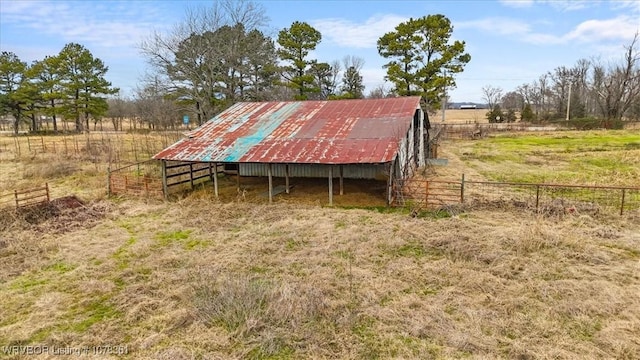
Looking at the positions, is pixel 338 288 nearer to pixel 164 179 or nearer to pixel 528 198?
pixel 528 198

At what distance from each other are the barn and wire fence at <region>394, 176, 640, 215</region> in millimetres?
1103

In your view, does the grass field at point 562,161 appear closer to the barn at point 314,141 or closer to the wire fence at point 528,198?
the wire fence at point 528,198

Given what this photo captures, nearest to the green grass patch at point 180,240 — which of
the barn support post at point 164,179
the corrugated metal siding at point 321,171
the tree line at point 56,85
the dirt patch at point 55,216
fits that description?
the dirt patch at point 55,216

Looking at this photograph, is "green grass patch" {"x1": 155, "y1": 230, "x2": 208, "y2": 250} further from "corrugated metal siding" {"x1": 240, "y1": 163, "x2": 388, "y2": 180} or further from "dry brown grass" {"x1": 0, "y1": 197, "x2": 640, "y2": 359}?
"corrugated metal siding" {"x1": 240, "y1": 163, "x2": 388, "y2": 180}

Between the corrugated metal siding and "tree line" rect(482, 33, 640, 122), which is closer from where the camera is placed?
the corrugated metal siding

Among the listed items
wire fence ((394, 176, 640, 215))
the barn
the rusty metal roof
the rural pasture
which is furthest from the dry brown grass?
the rusty metal roof

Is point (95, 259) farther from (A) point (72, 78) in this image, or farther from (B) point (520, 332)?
(A) point (72, 78)

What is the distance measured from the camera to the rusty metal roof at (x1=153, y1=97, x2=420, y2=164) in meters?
14.4

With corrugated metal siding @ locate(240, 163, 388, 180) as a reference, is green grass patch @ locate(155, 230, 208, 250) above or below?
below

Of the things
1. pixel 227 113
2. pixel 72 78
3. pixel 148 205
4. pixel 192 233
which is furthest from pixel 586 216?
pixel 72 78

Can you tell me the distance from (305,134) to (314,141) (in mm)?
984

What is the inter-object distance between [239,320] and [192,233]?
18.5 ft

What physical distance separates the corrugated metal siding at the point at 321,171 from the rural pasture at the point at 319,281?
3.31 metres

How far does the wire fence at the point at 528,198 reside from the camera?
12.0m
